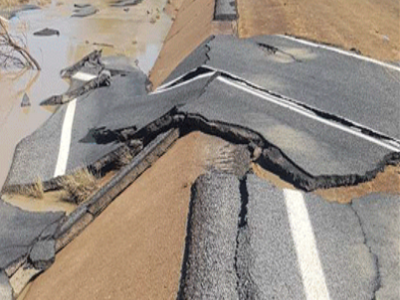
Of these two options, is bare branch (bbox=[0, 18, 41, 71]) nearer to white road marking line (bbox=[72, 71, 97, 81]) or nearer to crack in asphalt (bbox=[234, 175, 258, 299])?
white road marking line (bbox=[72, 71, 97, 81])

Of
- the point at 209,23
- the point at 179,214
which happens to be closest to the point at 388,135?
the point at 179,214

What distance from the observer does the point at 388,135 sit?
6.62m

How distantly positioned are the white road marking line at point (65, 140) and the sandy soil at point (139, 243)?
71.4 inches

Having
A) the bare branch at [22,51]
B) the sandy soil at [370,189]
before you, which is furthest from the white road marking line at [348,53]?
the bare branch at [22,51]

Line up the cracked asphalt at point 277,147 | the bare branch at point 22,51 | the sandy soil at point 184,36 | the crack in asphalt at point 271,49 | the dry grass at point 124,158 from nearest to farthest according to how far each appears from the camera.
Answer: the cracked asphalt at point 277,147 < the dry grass at point 124,158 < the crack in asphalt at point 271,49 < the sandy soil at point 184,36 < the bare branch at point 22,51

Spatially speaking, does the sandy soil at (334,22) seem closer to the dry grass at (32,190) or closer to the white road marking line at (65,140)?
the white road marking line at (65,140)

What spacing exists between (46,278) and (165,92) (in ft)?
12.1

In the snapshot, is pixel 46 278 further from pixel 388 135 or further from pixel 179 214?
pixel 388 135

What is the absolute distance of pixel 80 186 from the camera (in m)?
7.43

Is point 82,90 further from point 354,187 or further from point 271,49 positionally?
point 354,187

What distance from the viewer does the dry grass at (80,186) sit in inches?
291

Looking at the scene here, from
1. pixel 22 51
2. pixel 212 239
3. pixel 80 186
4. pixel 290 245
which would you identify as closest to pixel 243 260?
pixel 212 239

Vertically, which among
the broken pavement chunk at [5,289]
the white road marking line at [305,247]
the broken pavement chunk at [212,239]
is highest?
the broken pavement chunk at [212,239]

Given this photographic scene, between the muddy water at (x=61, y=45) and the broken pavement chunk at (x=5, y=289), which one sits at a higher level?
the broken pavement chunk at (x=5, y=289)
